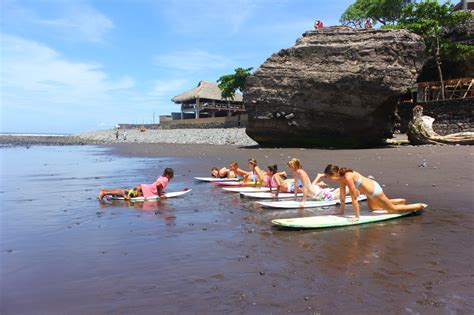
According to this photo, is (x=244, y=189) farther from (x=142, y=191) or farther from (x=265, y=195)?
(x=142, y=191)

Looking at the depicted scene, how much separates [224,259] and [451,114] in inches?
897

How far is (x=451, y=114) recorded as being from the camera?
23906 millimetres

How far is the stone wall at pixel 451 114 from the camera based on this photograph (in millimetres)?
22922

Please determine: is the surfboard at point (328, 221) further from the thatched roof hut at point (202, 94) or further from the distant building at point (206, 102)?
the thatched roof hut at point (202, 94)

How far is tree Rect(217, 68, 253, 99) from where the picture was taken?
2183 inches

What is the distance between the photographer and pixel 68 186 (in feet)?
43.2

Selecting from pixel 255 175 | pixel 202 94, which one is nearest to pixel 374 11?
pixel 202 94

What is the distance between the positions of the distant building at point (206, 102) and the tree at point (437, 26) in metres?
32.5

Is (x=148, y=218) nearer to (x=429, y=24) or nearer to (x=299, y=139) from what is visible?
(x=299, y=139)

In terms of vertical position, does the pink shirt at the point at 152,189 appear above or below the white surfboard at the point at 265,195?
above

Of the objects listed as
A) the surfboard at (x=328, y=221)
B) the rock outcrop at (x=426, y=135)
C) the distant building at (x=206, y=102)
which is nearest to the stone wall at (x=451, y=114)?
the rock outcrop at (x=426, y=135)

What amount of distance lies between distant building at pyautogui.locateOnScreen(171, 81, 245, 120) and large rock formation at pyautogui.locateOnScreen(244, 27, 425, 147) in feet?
130

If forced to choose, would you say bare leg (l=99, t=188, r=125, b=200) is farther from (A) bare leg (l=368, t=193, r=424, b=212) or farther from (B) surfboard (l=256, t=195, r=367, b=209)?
(A) bare leg (l=368, t=193, r=424, b=212)

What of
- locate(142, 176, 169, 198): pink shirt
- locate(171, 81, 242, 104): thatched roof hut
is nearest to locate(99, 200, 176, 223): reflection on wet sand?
locate(142, 176, 169, 198): pink shirt
